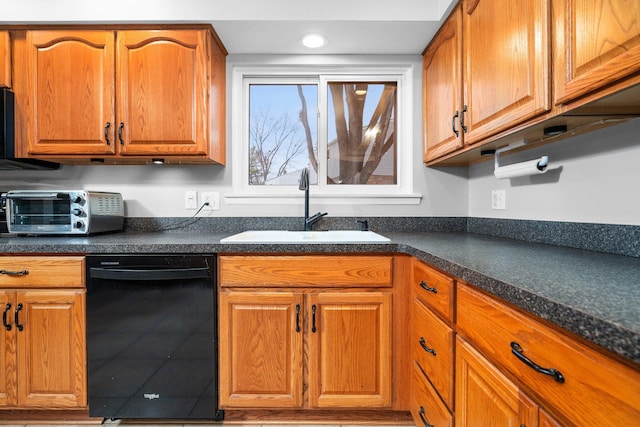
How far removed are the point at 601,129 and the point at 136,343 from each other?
2045 mm

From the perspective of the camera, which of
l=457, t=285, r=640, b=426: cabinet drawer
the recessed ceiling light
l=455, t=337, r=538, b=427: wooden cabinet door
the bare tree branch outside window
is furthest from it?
the bare tree branch outside window

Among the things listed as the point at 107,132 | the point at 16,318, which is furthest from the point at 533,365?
the point at 107,132

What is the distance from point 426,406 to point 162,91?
195 cm

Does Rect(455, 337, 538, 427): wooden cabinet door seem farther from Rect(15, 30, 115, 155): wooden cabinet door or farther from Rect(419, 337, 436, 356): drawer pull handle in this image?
Rect(15, 30, 115, 155): wooden cabinet door

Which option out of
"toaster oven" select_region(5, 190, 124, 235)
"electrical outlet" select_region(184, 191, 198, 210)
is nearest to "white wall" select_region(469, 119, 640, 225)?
"electrical outlet" select_region(184, 191, 198, 210)

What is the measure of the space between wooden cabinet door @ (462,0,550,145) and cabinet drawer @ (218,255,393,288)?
2.39ft

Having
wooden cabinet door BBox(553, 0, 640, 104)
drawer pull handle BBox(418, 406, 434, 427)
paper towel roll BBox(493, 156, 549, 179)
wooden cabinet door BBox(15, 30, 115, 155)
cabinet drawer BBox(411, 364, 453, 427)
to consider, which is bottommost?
drawer pull handle BBox(418, 406, 434, 427)

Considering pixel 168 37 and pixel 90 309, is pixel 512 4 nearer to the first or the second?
pixel 168 37

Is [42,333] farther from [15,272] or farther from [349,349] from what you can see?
[349,349]

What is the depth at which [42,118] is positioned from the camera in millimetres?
1744

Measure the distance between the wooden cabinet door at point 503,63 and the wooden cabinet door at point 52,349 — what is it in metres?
1.90

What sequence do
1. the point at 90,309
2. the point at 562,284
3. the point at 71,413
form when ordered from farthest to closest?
the point at 71,413 < the point at 90,309 < the point at 562,284

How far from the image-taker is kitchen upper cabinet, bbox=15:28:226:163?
174 cm

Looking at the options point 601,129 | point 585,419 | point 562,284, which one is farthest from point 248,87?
point 585,419
